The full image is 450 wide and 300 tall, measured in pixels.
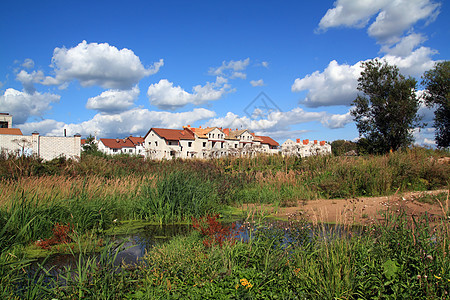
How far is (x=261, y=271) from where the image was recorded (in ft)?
12.0

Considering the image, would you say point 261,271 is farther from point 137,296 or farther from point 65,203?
point 65,203

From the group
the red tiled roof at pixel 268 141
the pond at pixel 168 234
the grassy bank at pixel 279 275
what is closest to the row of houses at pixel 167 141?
the red tiled roof at pixel 268 141

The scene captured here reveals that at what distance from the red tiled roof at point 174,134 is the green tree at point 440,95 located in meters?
42.2

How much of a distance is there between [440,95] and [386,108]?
6065 mm

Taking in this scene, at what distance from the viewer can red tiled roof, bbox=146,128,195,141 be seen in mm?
58125

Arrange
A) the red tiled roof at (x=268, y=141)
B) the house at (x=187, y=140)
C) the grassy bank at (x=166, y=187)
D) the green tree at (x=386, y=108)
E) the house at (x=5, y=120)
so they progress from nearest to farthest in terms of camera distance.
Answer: the grassy bank at (x=166, y=187)
the green tree at (x=386, y=108)
the house at (x=5, y=120)
the house at (x=187, y=140)
the red tiled roof at (x=268, y=141)

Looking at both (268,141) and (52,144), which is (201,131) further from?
(52,144)

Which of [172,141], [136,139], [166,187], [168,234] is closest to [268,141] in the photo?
[172,141]

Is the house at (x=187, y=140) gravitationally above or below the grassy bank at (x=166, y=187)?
above

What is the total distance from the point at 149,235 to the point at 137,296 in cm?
323

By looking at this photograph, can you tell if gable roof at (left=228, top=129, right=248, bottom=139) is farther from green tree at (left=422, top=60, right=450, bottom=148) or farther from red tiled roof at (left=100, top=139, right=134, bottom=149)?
green tree at (left=422, top=60, right=450, bottom=148)

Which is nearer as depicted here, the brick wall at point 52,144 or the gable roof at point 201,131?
the brick wall at point 52,144

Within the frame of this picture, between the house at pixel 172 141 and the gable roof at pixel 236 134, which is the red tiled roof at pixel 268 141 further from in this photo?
the house at pixel 172 141

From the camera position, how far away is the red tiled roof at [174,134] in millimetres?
58125
